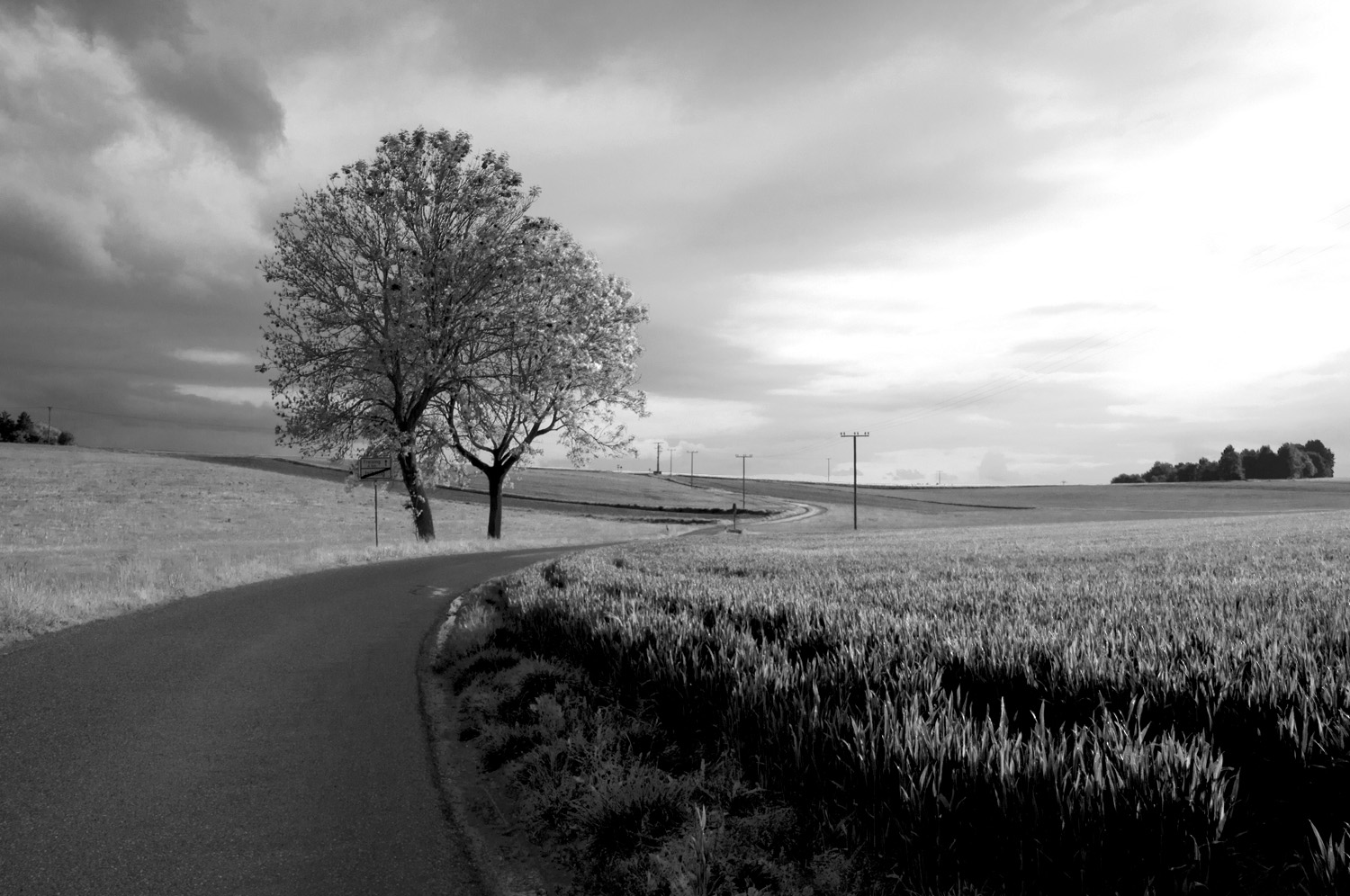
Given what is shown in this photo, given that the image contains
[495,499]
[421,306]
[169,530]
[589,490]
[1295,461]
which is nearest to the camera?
[421,306]

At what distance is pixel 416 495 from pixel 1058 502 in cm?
9947

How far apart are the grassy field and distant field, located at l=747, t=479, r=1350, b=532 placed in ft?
111

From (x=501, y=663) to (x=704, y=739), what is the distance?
4067 millimetres

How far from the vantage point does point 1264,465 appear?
159m

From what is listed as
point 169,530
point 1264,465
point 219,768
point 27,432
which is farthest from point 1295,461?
point 27,432

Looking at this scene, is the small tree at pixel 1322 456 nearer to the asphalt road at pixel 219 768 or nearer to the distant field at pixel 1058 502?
the distant field at pixel 1058 502

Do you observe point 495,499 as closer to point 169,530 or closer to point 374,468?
point 374,468

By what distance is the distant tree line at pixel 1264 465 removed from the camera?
15612 cm

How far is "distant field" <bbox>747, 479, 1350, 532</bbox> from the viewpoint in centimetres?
8612

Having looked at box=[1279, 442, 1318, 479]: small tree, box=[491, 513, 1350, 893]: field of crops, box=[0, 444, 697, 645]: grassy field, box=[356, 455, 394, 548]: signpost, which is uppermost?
box=[1279, 442, 1318, 479]: small tree

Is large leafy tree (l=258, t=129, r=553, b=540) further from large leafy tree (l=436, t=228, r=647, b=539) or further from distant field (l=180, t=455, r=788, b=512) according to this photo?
distant field (l=180, t=455, r=788, b=512)

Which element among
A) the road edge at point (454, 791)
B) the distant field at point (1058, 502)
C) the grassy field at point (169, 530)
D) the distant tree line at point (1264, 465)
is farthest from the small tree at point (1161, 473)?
the road edge at point (454, 791)

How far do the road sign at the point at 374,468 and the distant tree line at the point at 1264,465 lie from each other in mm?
165666

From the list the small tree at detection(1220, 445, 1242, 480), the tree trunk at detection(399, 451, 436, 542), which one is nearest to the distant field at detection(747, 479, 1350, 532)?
Result: the small tree at detection(1220, 445, 1242, 480)
